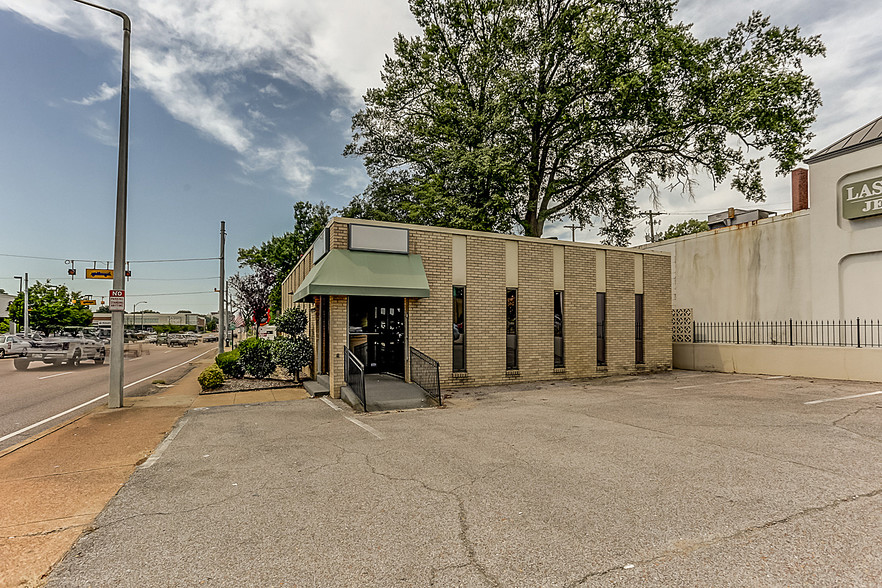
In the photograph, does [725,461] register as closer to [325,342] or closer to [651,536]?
[651,536]

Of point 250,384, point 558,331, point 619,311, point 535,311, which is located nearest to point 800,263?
point 619,311

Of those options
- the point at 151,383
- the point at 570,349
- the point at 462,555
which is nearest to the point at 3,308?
the point at 151,383

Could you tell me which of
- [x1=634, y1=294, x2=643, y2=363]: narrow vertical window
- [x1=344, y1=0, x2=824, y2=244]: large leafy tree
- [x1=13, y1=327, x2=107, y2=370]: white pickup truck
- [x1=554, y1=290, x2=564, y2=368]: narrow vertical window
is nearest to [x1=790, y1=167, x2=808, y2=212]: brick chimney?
[x1=344, y1=0, x2=824, y2=244]: large leafy tree

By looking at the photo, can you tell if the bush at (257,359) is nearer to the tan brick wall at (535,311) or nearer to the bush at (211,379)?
the bush at (211,379)

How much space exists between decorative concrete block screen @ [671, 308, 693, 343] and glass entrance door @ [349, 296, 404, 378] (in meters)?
12.0

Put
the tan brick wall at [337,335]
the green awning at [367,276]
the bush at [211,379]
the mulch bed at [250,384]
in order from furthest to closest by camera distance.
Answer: the mulch bed at [250,384] < the bush at [211,379] < the tan brick wall at [337,335] < the green awning at [367,276]

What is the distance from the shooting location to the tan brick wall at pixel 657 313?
1623 cm

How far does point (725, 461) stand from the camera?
5754 mm

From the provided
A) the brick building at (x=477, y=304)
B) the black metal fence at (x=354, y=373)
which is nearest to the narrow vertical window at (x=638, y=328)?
the brick building at (x=477, y=304)

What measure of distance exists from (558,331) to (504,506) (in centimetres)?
1059

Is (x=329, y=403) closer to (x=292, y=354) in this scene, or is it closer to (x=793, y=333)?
(x=292, y=354)

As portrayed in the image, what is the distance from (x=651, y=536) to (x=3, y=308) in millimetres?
93440

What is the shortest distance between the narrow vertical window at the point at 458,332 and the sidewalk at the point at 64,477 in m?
6.48

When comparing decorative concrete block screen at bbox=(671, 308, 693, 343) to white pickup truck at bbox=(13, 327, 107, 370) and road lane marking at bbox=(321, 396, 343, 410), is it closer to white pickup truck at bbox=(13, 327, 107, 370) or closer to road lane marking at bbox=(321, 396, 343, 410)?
road lane marking at bbox=(321, 396, 343, 410)
